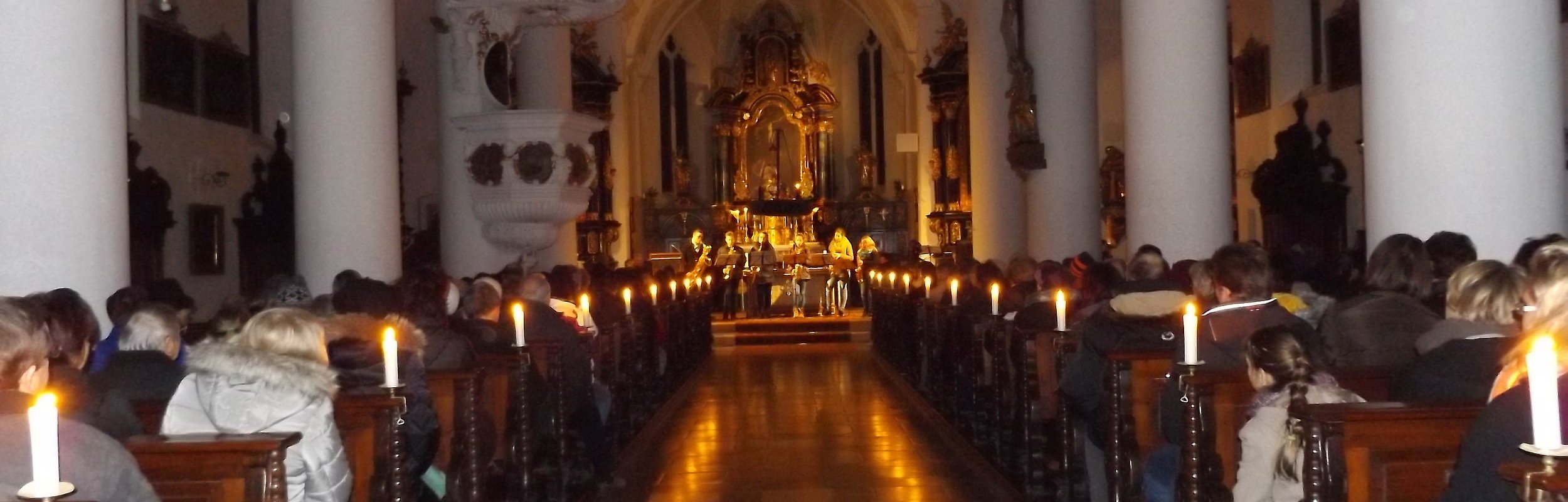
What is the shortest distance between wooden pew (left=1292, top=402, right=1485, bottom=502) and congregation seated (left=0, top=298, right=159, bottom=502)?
2.49 metres

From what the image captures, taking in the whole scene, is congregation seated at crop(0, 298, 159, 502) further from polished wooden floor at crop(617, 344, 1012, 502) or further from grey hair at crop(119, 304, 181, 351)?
polished wooden floor at crop(617, 344, 1012, 502)

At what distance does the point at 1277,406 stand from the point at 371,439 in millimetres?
2577

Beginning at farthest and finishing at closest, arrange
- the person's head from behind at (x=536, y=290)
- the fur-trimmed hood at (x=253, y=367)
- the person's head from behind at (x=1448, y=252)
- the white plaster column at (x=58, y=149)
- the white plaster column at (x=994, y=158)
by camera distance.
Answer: the white plaster column at (x=994, y=158)
the person's head from behind at (x=536, y=290)
the white plaster column at (x=58, y=149)
the person's head from behind at (x=1448, y=252)
the fur-trimmed hood at (x=253, y=367)

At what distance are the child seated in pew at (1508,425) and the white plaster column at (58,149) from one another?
4.65 m

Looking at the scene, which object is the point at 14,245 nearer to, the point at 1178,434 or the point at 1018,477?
the point at 1178,434

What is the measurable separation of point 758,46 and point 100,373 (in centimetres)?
2611

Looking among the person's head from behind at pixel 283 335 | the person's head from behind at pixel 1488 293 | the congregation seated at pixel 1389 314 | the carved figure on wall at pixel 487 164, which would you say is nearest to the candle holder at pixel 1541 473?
the person's head from behind at pixel 1488 293

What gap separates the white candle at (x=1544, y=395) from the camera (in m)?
2.46

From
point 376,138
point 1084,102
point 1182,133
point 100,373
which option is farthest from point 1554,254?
point 1084,102

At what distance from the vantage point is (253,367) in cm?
397

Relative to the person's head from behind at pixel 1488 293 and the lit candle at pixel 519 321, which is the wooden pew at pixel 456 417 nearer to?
the lit candle at pixel 519 321

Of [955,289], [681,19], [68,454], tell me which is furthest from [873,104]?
[68,454]

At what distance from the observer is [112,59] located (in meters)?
5.90

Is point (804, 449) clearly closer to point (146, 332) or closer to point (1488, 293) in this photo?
point (146, 332)
